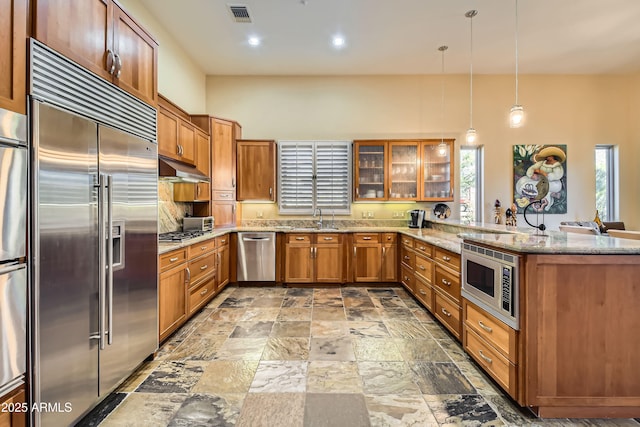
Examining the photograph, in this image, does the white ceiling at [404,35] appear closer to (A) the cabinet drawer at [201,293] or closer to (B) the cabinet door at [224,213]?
(B) the cabinet door at [224,213]

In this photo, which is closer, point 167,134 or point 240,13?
point 167,134

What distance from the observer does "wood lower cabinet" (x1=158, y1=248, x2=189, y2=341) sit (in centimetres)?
262

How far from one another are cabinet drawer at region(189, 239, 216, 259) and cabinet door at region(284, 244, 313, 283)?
1162 millimetres

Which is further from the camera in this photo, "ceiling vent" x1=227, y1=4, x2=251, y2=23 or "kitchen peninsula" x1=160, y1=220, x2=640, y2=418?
"ceiling vent" x1=227, y1=4, x2=251, y2=23

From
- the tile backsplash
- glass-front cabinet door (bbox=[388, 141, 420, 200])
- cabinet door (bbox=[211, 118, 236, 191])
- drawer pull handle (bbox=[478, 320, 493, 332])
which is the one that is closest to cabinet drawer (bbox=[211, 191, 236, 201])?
cabinet door (bbox=[211, 118, 236, 191])

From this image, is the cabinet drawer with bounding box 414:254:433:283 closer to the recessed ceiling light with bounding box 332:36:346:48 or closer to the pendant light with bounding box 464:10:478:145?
the pendant light with bounding box 464:10:478:145

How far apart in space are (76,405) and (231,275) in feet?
9.84

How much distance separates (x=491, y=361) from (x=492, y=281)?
58 centimetres

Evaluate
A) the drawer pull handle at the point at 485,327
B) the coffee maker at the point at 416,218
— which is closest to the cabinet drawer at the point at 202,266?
the drawer pull handle at the point at 485,327

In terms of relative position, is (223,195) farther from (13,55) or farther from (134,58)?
(13,55)

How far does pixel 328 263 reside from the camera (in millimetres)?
4629

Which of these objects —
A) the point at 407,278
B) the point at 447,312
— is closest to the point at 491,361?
the point at 447,312

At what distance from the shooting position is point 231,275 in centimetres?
464

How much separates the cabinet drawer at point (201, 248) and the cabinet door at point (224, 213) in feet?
2.27
